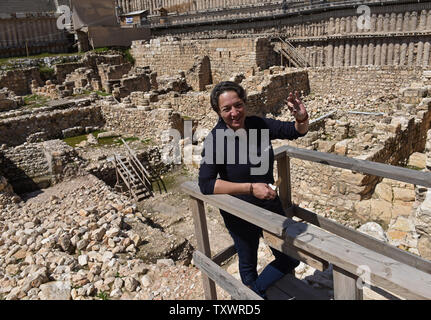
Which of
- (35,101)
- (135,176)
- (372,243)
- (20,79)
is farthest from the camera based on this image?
(20,79)

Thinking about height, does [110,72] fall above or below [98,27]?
below

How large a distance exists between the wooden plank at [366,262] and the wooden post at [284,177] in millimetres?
1338

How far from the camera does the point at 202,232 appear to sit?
2834mm

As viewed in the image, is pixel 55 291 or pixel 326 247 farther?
pixel 55 291

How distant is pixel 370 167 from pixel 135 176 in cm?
782

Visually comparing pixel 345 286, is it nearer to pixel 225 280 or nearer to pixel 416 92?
pixel 225 280

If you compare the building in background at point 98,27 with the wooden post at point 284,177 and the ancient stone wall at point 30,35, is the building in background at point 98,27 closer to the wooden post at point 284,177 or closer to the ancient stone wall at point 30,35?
the ancient stone wall at point 30,35

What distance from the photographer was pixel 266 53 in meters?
17.2

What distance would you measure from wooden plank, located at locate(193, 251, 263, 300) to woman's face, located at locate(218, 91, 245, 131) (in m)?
1.12

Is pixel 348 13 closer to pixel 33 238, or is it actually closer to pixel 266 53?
pixel 266 53

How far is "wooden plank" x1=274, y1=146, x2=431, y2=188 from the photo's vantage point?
232cm

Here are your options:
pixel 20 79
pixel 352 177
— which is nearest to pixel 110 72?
pixel 20 79
